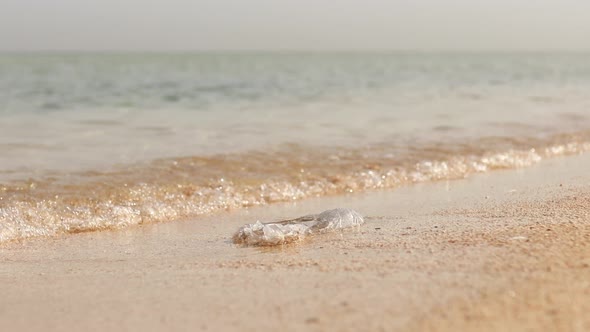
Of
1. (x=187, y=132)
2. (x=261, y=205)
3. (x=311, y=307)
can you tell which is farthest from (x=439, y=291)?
(x=187, y=132)

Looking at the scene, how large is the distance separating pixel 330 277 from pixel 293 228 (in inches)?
42.3

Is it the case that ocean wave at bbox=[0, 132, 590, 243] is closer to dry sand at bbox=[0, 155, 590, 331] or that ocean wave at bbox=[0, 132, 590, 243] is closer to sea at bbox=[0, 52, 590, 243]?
sea at bbox=[0, 52, 590, 243]

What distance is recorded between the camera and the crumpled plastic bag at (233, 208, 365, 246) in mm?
3840

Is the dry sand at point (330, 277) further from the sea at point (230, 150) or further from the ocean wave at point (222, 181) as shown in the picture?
the sea at point (230, 150)

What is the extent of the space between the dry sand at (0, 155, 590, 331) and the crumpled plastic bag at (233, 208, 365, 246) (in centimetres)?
11

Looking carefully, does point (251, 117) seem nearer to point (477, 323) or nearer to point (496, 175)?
point (496, 175)

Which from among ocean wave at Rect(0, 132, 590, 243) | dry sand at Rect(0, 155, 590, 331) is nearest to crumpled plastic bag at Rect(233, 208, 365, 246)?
dry sand at Rect(0, 155, 590, 331)

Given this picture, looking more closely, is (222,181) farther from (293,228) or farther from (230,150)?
(293,228)

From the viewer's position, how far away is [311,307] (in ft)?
8.33

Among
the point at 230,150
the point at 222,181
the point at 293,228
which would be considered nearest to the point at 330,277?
the point at 293,228

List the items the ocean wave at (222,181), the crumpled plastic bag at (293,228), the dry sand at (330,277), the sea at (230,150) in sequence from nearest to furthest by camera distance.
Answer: the dry sand at (330,277)
the crumpled plastic bag at (293,228)
the ocean wave at (222,181)
the sea at (230,150)

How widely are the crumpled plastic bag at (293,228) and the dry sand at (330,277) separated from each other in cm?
11

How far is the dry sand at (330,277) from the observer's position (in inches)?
95.9

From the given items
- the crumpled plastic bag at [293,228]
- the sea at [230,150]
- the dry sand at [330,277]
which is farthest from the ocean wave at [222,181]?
the crumpled plastic bag at [293,228]
